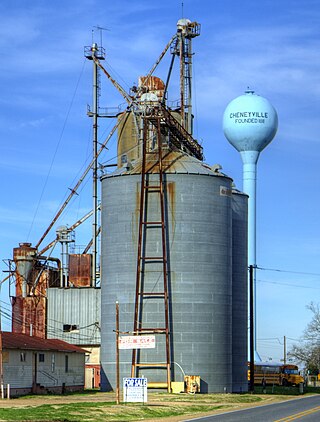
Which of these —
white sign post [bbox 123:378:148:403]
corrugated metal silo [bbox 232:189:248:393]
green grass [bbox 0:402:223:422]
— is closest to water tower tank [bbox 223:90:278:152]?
corrugated metal silo [bbox 232:189:248:393]

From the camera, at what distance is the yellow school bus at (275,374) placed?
112300mm

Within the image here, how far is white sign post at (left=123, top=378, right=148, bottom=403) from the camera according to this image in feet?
170

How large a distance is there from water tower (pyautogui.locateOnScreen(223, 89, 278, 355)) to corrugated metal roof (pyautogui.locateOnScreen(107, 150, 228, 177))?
5303cm

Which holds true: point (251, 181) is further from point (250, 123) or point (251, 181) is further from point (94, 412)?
point (94, 412)

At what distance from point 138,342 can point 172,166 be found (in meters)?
22.3

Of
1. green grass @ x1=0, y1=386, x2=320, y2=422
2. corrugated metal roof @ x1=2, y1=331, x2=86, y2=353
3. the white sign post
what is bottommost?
green grass @ x1=0, y1=386, x2=320, y2=422

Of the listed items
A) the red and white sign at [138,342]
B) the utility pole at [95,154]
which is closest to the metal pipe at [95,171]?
the utility pole at [95,154]

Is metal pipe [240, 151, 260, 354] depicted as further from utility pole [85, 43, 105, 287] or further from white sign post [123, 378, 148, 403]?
white sign post [123, 378, 148, 403]

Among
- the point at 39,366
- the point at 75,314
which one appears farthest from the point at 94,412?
the point at 75,314

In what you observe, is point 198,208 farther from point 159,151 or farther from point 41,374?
point 41,374

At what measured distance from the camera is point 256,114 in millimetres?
128125

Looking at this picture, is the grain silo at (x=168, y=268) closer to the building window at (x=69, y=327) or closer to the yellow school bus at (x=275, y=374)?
the building window at (x=69, y=327)

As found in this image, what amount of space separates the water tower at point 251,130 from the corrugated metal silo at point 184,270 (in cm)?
5484

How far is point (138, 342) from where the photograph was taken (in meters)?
54.1
